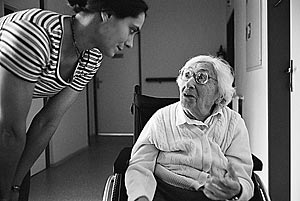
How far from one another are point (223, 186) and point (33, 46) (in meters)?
0.86

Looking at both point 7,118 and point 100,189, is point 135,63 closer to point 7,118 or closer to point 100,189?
point 100,189

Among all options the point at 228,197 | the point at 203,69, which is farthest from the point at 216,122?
the point at 228,197

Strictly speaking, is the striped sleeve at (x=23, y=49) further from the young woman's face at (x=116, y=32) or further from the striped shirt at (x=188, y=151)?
the striped shirt at (x=188, y=151)

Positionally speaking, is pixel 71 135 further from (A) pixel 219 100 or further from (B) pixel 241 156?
(B) pixel 241 156

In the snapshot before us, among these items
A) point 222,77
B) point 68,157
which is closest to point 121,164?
point 222,77

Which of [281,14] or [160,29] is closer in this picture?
[281,14]

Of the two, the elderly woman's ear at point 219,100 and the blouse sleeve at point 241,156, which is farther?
the elderly woman's ear at point 219,100

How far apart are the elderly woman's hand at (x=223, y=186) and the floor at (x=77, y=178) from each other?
2.09 m

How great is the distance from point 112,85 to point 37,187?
358 cm

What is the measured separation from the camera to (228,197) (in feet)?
5.18

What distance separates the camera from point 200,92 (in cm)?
198

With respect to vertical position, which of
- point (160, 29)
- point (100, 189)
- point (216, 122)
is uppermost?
point (160, 29)

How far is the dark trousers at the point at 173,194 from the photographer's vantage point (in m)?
1.81

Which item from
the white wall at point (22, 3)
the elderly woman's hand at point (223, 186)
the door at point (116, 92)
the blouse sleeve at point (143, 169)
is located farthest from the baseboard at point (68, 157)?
the elderly woman's hand at point (223, 186)
